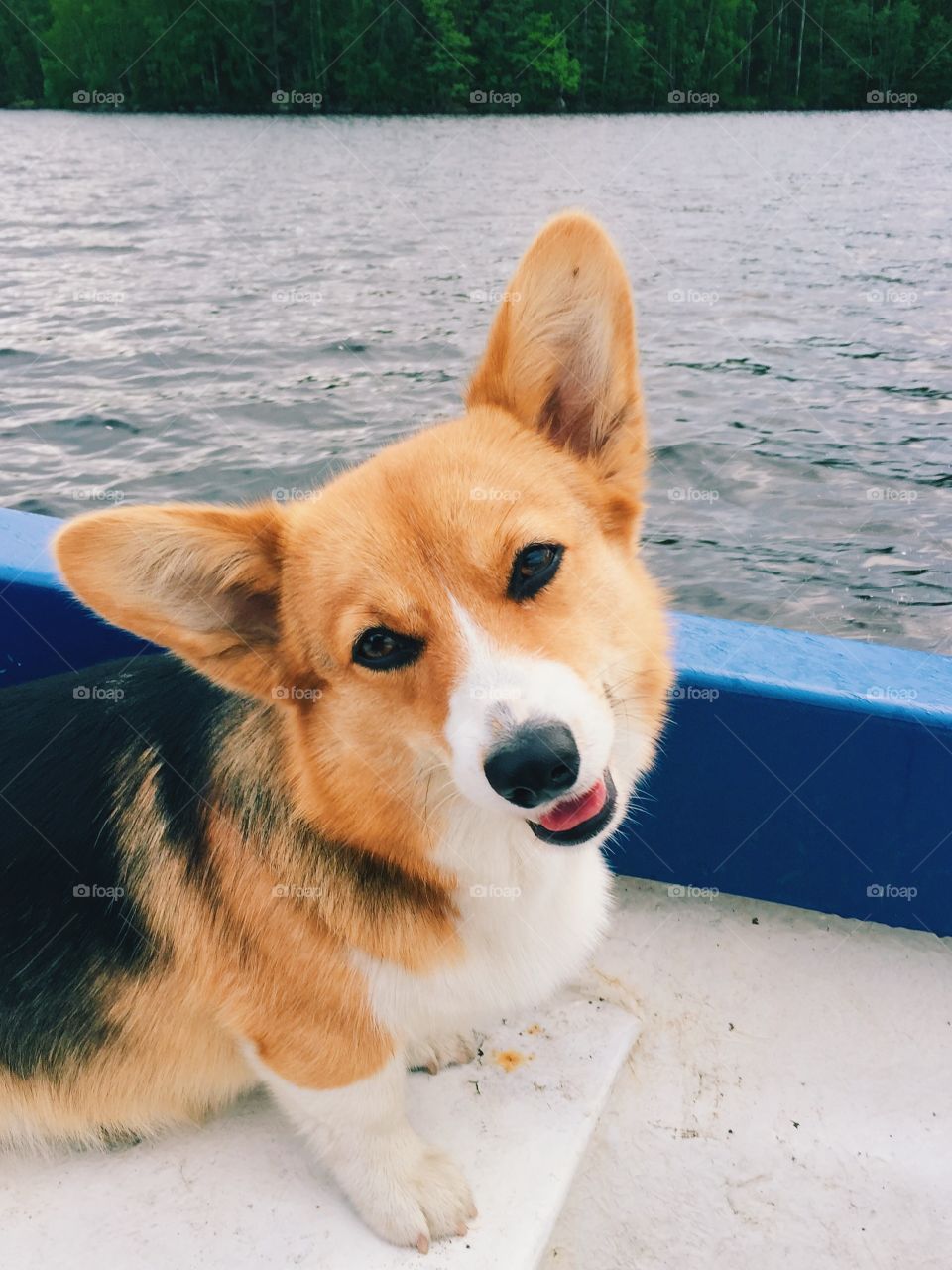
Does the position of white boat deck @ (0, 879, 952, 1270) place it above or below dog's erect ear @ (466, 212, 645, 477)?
below

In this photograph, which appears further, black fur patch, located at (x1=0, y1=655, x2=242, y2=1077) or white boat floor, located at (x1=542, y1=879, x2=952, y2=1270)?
white boat floor, located at (x1=542, y1=879, x2=952, y2=1270)

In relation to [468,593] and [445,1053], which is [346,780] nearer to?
[468,593]

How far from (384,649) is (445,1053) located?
111 centimetres

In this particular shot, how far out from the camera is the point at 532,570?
A: 1.86 meters

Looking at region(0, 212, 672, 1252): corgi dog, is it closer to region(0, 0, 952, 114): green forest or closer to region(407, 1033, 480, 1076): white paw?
region(407, 1033, 480, 1076): white paw

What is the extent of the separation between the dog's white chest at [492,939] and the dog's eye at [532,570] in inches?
17.2

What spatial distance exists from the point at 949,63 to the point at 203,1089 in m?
37.1

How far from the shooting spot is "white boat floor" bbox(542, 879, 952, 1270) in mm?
2152

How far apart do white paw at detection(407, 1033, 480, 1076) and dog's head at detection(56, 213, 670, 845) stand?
71cm

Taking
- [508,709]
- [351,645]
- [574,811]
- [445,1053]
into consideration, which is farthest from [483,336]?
[508,709]

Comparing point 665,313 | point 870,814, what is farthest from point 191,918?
point 665,313

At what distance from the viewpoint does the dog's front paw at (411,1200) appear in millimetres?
2008

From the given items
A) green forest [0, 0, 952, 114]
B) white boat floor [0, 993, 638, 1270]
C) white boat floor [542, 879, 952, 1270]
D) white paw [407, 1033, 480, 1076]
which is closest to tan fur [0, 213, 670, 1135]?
white boat floor [0, 993, 638, 1270]

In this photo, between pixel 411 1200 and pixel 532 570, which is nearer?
pixel 532 570
